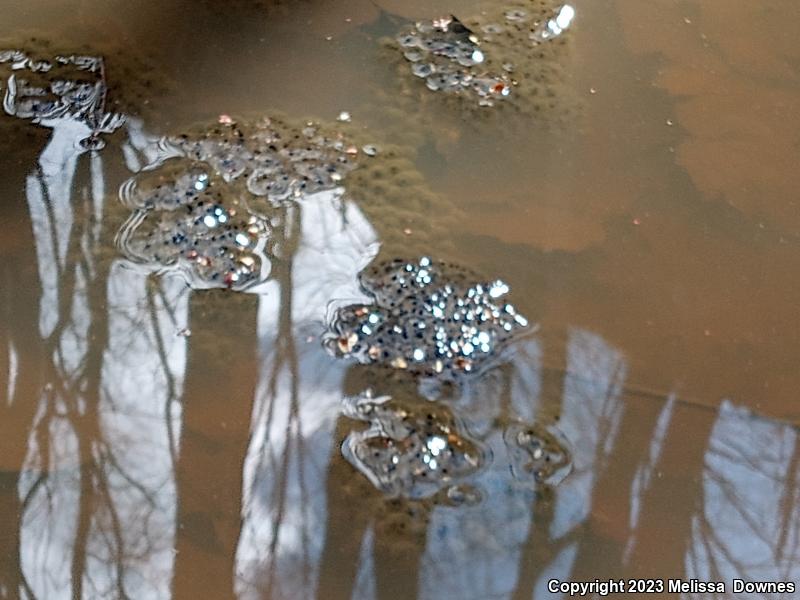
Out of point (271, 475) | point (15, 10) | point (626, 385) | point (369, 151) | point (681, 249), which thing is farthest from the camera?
point (15, 10)

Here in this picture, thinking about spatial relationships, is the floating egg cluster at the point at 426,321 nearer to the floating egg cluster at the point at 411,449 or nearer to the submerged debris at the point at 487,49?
the floating egg cluster at the point at 411,449

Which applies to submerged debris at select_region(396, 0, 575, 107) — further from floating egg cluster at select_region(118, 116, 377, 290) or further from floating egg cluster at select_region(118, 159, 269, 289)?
floating egg cluster at select_region(118, 159, 269, 289)

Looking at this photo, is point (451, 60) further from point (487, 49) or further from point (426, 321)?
point (426, 321)

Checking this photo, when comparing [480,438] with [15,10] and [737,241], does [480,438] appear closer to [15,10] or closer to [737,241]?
[737,241]

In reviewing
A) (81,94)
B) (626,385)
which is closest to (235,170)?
(81,94)

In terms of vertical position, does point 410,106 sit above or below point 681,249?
above

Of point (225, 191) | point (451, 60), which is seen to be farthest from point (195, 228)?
point (451, 60)

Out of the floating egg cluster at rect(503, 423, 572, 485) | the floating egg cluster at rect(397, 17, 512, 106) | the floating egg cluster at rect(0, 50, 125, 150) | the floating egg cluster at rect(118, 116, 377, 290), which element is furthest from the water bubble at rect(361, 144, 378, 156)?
the floating egg cluster at rect(503, 423, 572, 485)
